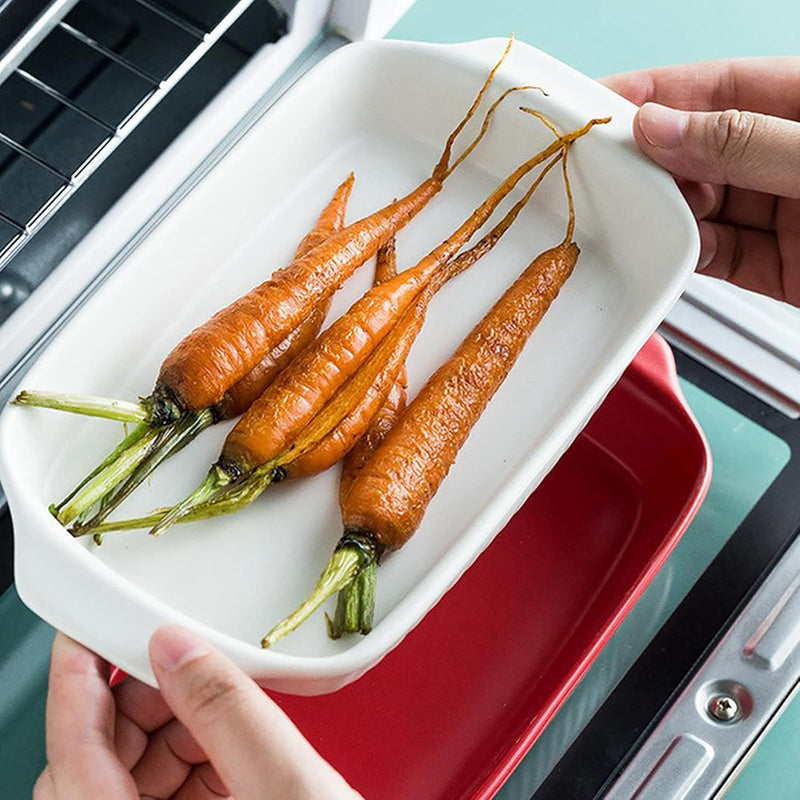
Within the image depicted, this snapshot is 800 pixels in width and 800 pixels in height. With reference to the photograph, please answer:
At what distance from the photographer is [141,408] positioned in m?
0.81

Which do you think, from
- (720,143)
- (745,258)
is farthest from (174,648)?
(745,258)

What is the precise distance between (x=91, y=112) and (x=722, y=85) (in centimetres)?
52

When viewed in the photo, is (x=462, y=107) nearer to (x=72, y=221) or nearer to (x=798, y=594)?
(x=72, y=221)

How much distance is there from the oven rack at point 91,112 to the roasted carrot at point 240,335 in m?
0.14

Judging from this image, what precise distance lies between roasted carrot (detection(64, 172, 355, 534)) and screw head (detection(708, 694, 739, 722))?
17.0 inches

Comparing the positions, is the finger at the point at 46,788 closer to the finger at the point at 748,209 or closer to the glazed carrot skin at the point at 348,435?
the glazed carrot skin at the point at 348,435

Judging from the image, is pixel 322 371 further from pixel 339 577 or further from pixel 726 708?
pixel 726 708

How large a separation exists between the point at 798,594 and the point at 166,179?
0.62 m

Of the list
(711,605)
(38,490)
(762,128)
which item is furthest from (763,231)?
(38,490)

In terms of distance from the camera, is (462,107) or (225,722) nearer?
(225,722)

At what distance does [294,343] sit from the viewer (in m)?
0.90

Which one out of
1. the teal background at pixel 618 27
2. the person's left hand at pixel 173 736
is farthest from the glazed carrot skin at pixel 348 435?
the teal background at pixel 618 27

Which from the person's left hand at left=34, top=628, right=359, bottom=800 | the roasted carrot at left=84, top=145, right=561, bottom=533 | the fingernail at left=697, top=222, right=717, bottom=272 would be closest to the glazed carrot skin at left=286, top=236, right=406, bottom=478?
the roasted carrot at left=84, top=145, right=561, bottom=533

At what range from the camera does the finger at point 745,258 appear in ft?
3.62
